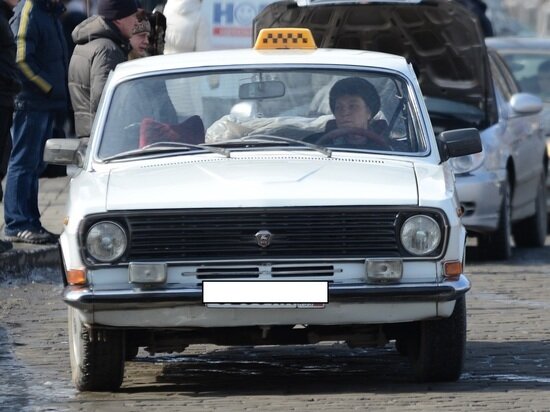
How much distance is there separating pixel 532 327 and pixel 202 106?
2674 millimetres

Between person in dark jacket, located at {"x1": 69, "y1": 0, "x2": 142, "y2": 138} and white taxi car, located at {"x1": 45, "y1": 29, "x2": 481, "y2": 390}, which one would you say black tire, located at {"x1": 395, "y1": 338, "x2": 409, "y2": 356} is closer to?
white taxi car, located at {"x1": 45, "y1": 29, "x2": 481, "y2": 390}

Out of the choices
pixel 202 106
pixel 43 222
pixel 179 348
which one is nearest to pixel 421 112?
pixel 202 106

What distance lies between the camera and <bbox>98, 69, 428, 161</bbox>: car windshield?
8320mm

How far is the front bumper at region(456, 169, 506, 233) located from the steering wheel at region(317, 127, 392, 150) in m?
5.06

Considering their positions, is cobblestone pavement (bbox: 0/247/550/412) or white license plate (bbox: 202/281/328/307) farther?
cobblestone pavement (bbox: 0/247/550/412)

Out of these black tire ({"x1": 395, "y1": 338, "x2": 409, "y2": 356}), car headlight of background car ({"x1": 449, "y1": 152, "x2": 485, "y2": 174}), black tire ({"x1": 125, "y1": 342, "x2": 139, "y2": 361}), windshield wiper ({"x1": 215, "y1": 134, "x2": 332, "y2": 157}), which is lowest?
black tire ({"x1": 395, "y1": 338, "x2": 409, "y2": 356})

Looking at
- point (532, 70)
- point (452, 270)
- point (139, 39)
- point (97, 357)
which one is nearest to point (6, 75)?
point (139, 39)

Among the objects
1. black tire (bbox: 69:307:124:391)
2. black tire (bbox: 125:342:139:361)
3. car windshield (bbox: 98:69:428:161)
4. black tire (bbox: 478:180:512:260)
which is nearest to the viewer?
black tire (bbox: 69:307:124:391)

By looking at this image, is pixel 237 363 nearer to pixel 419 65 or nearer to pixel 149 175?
pixel 149 175

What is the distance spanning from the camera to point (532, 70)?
18.4 metres

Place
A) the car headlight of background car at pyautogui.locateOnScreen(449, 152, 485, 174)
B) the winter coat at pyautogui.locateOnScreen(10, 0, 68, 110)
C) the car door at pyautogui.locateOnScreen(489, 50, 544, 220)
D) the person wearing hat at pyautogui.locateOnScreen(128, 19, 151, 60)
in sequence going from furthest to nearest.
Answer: the car door at pyautogui.locateOnScreen(489, 50, 544, 220), the car headlight of background car at pyautogui.locateOnScreen(449, 152, 485, 174), the winter coat at pyautogui.locateOnScreen(10, 0, 68, 110), the person wearing hat at pyautogui.locateOnScreen(128, 19, 151, 60)

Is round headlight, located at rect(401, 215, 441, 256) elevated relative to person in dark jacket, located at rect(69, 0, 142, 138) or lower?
lower

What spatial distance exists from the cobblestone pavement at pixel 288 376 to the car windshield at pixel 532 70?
777cm

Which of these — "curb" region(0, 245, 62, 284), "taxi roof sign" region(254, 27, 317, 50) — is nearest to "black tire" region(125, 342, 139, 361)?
"taxi roof sign" region(254, 27, 317, 50)
